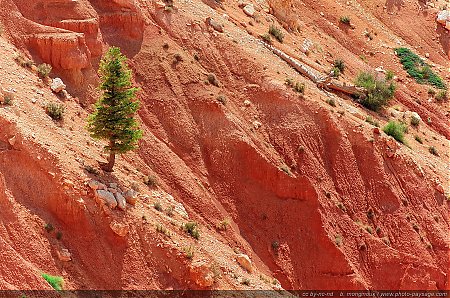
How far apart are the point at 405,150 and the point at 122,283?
20373 millimetres

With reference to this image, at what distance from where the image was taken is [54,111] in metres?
31.2

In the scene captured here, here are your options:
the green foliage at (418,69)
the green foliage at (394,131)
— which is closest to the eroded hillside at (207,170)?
the green foliage at (394,131)

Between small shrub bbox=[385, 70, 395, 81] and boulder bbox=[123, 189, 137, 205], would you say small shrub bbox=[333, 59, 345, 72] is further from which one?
Answer: boulder bbox=[123, 189, 137, 205]

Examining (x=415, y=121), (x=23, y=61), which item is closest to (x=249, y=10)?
(x=415, y=121)

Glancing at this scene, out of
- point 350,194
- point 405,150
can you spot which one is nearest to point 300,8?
point 405,150

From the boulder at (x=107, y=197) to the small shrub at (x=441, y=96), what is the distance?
103 feet

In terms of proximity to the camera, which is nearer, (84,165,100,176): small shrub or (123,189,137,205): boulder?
(84,165,100,176): small shrub

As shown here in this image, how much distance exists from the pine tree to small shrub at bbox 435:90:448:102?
29.2 metres

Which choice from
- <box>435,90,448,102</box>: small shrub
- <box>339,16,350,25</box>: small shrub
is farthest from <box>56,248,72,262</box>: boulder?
<box>339,16,350,25</box>: small shrub

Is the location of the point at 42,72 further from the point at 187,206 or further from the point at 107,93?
the point at 187,206

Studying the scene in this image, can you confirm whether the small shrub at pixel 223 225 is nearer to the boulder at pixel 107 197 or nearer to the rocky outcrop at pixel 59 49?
the boulder at pixel 107 197

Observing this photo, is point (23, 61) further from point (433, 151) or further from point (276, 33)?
point (433, 151)

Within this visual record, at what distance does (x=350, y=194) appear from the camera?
39.4 m

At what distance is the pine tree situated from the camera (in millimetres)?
30047
